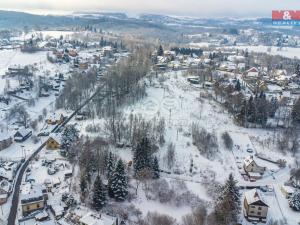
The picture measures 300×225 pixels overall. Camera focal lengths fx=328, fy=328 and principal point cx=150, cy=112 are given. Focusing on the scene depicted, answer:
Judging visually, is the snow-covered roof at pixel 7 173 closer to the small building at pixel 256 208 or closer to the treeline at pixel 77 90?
the treeline at pixel 77 90

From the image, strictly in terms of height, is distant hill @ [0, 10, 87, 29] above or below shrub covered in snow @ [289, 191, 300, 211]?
above

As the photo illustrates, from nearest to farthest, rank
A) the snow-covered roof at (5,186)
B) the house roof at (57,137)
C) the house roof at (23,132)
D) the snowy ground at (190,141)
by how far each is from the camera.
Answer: the snow-covered roof at (5,186), the snowy ground at (190,141), the house roof at (57,137), the house roof at (23,132)

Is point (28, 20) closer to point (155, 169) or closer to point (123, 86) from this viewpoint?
point (123, 86)

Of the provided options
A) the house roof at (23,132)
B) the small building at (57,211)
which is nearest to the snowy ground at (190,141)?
the small building at (57,211)

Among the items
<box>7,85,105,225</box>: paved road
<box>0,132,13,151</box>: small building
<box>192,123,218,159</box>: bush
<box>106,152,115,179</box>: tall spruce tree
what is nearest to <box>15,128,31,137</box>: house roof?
<box>0,132,13,151</box>: small building

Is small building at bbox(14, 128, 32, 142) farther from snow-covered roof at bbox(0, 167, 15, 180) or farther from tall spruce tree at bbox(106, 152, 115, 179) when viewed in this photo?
tall spruce tree at bbox(106, 152, 115, 179)

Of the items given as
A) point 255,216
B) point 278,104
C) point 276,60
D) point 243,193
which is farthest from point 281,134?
point 276,60

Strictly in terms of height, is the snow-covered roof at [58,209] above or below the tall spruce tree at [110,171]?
below

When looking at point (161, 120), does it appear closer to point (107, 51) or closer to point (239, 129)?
point (239, 129)
